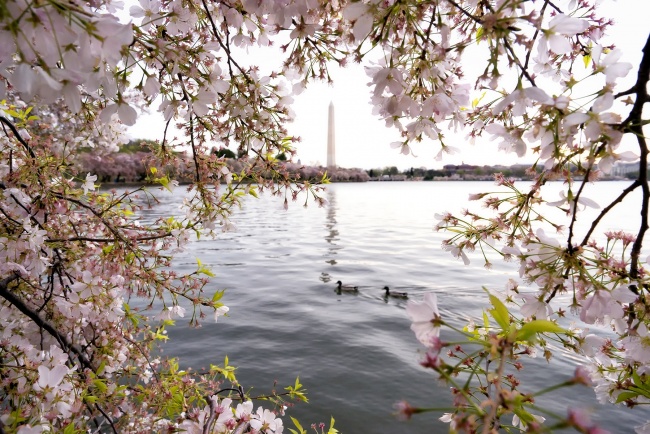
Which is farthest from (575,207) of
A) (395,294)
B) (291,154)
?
(395,294)

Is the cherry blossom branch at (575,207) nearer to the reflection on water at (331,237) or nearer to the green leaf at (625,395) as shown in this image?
the green leaf at (625,395)

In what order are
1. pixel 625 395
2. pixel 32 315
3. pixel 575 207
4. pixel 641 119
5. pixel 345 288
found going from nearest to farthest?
pixel 641 119 < pixel 575 207 < pixel 625 395 < pixel 32 315 < pixel 345 288

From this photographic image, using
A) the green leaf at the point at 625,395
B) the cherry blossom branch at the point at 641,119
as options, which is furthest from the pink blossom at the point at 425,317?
the green leaf at the point at 625,395

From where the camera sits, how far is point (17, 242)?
8.48 ft

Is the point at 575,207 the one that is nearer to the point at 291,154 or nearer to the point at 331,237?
the point at 291,154

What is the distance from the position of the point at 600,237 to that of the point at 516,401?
28017 mm

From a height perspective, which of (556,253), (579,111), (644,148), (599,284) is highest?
(579,111)

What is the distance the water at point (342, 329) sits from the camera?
6918mm

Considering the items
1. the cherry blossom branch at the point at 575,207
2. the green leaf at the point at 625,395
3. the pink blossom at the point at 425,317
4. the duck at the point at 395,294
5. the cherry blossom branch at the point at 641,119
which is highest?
the cherry blossom branch at the point at 641,119

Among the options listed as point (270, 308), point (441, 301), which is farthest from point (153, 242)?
point (441, 301)

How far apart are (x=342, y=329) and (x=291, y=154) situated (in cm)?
776

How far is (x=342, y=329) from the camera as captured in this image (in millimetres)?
9930

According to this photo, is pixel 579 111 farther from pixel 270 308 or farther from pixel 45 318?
pixel 270 308

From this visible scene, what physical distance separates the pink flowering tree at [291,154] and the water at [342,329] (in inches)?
23.3
